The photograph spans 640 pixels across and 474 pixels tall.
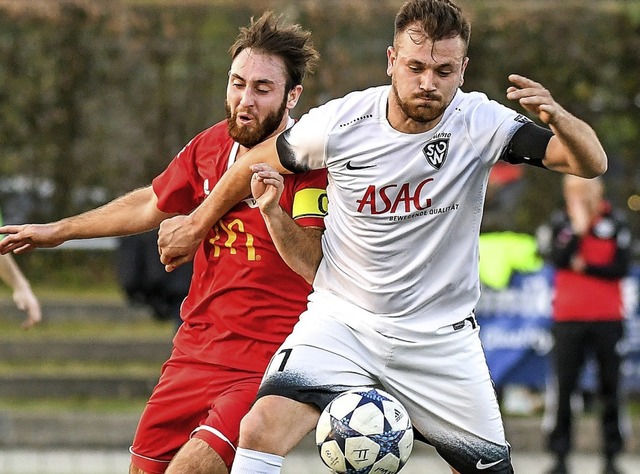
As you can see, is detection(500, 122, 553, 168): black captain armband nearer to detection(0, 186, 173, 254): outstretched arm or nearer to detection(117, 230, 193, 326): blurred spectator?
detection(0, 186, 173, 254): outstretched arm

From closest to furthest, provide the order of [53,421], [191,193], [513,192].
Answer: [191,193]
[53,421]
[513,192]

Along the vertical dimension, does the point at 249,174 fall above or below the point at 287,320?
above

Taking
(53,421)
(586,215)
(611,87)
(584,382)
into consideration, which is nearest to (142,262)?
(53,421)

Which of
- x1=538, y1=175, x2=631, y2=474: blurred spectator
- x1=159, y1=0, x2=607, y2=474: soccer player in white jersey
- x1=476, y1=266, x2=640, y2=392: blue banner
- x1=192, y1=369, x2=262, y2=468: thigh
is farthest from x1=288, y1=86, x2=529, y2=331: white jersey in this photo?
x1=476, y1=266, x2=640, y2=392: blue banner

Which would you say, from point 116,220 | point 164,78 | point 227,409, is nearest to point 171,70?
point 164,78

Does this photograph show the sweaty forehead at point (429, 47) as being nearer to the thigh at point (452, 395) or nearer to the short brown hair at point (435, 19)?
the short brown hair at point (435, 19)

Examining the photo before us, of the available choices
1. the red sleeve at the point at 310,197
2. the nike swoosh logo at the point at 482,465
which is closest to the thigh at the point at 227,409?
the red sleeve at the point at 310,197

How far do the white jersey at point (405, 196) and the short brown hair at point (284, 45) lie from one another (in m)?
0.45

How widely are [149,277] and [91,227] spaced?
3.81 m

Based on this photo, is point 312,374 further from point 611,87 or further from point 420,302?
point 611,87

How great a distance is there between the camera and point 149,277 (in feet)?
32.3

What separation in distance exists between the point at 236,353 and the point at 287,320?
0.80ft

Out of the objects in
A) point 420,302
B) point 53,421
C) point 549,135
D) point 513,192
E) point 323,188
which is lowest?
point 53,421

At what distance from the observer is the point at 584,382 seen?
1140cm
